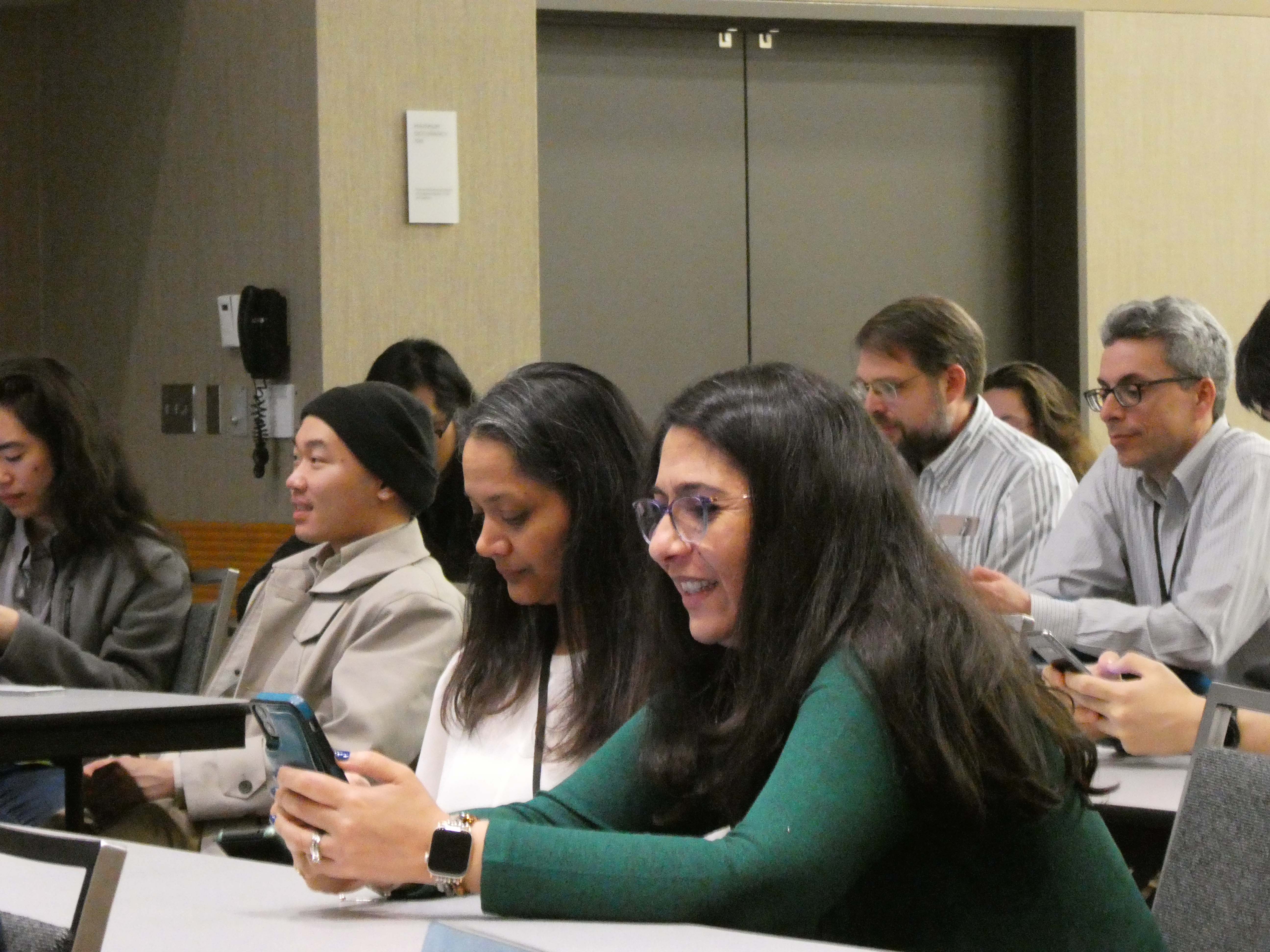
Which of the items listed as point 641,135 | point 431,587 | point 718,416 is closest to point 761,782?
point 718,416

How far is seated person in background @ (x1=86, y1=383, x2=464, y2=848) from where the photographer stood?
3.01 metres

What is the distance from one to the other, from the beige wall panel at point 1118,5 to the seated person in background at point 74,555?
293cm

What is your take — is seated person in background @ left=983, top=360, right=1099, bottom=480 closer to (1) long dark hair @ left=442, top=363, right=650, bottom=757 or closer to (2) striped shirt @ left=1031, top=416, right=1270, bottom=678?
(2) striped shirt @ left=1031, top=416, right=1270, bottom=678

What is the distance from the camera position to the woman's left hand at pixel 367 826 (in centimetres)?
160

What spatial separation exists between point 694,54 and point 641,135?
34cm

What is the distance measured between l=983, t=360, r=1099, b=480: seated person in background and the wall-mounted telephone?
221cm

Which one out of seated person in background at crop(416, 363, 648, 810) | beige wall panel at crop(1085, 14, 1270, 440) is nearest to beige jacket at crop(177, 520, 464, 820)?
seated person in background at crop(416, 363, 648, 810)

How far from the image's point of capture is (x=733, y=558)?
5.73ft

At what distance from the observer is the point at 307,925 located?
5.35 ft

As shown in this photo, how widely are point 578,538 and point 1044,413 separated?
3.20 metres

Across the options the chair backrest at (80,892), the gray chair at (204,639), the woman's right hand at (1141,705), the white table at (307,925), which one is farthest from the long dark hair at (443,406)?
the chair backrest at (80,892)

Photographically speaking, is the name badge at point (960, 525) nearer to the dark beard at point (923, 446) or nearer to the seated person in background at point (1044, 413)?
the dark beard at point (923, 446)

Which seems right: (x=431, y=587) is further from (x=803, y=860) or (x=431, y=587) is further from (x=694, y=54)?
(x=694, y=54)

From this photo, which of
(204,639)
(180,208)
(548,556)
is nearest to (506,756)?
(548,556)
